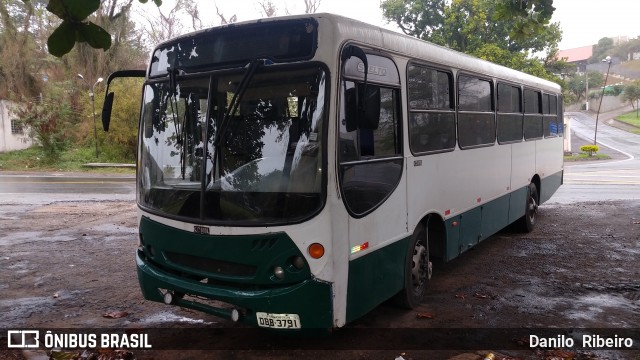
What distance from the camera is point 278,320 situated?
154 inches

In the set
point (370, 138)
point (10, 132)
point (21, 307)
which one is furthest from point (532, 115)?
point (10, 132)

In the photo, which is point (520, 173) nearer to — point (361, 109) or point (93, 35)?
point (361, 109)

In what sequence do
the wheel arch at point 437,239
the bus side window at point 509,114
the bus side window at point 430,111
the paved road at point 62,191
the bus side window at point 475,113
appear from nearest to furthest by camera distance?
the bus side window at point 430,111, the wheel arch at point 437,239, the bus side window at point 475,113, the bus side window at point 509,114, the paved road at point 62,191

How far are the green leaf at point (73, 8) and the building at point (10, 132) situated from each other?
36.8 m

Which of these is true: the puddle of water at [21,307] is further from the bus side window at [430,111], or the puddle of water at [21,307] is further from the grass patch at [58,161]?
the grass patch at [58,161]

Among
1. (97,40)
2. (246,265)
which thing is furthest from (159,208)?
(97,40)

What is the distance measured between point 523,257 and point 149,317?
18.2 feet

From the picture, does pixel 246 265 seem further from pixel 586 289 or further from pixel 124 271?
pixel 586 289

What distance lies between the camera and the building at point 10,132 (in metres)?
35.0

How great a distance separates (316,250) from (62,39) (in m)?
2.19

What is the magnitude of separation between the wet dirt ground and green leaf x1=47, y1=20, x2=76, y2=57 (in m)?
2.68

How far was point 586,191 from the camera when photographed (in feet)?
54.8

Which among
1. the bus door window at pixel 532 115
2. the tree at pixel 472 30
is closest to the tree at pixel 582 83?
the tree at pixel 472 30

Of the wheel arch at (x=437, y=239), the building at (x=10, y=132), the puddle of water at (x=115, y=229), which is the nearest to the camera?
the wheel arch at (x=437, y=239)
